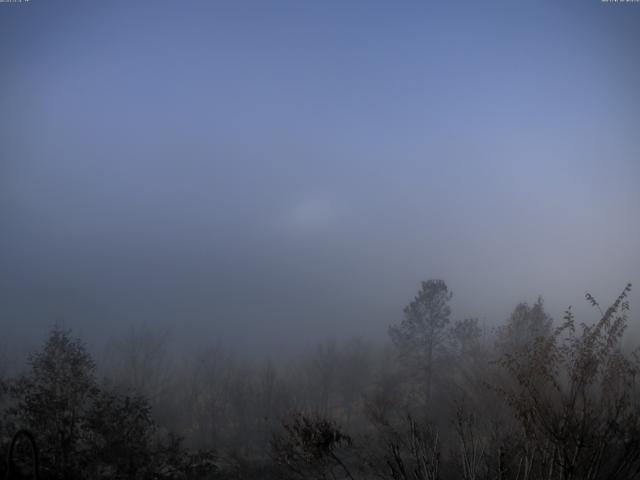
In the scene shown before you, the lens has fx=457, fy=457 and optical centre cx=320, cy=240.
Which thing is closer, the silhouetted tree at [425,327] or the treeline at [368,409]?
the treeline at [368,409]

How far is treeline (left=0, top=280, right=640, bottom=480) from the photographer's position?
342 inches

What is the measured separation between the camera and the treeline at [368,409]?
8.68m

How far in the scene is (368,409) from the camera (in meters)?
16.9

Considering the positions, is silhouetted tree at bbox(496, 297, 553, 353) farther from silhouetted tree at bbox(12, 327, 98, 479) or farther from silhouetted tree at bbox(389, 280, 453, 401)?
silhouetted tree at bbox(12, 327, 98, 479)

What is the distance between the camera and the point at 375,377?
60125 millimetres

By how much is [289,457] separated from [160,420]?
4327 centimetres

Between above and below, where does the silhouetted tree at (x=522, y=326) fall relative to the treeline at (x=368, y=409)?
above

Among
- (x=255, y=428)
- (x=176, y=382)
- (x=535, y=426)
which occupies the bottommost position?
(x=255, y=428)

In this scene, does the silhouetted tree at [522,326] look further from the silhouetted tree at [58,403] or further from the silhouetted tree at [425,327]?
the silhouetted tree at [58,403]

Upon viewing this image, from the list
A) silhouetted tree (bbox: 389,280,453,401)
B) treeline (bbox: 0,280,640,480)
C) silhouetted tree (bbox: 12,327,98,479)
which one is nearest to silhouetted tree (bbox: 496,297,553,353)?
treeline (bbox: 0,280,640,480)

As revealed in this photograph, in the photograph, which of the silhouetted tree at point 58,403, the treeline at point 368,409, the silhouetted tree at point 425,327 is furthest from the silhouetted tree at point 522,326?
the silhouetted tree at point 58,403

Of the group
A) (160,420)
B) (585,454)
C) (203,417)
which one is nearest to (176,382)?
(203,417)

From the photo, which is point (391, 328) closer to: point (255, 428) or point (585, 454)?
point (255, 428)

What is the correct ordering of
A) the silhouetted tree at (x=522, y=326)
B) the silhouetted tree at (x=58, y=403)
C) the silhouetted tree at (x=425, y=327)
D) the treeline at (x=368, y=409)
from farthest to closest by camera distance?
the silhouetted tree at (x=425, y=327) < the silhouetted tree at (x=522, y=326) < the silhouetted tree at (x=58, y=403) < the treeline at (x=368, y=409)
